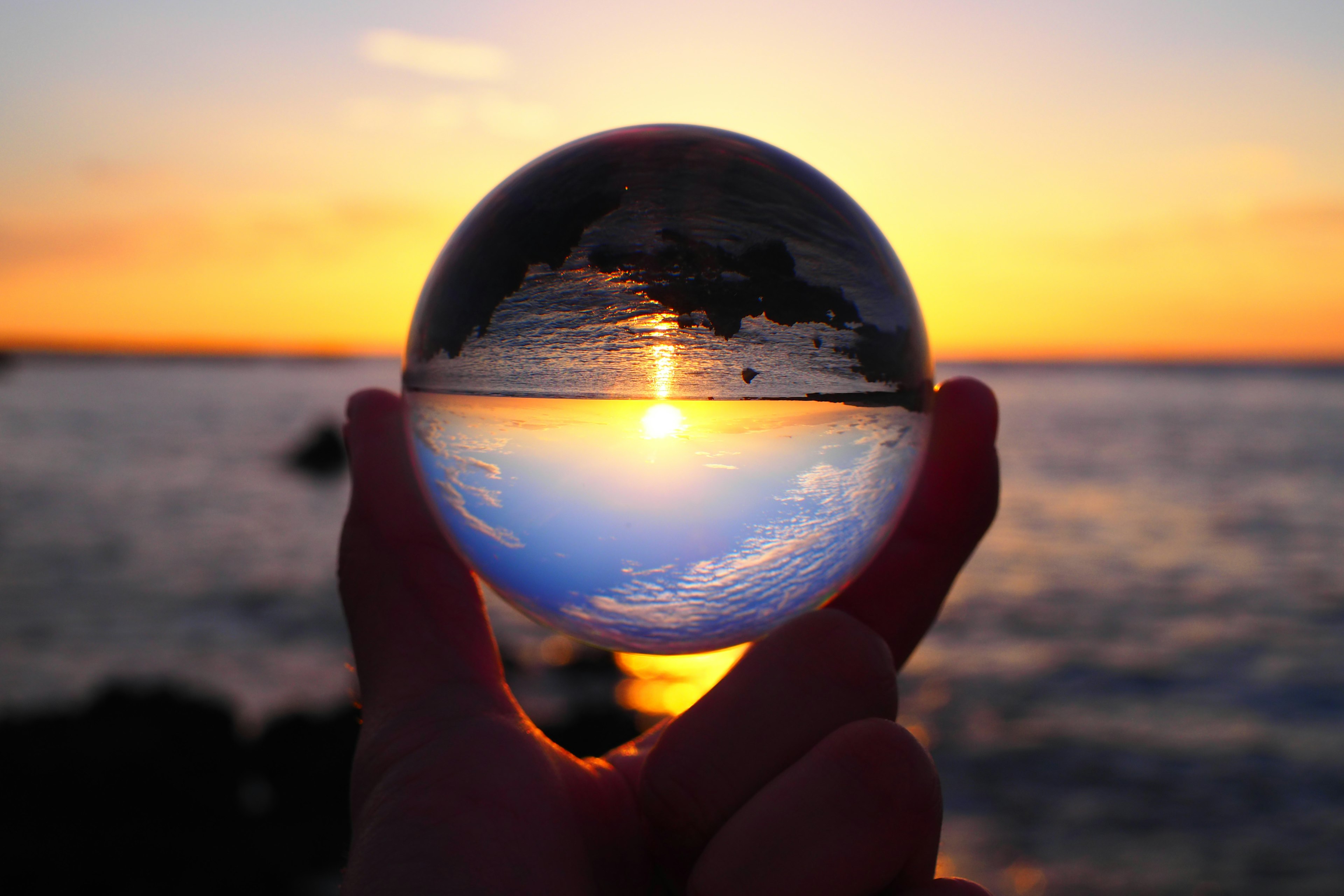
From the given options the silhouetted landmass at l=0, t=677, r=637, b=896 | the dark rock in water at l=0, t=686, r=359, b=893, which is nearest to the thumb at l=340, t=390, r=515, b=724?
the silhouetted landmass at l=0, t=677, r=637, b=896

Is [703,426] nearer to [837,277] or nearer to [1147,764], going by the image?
[837,277]

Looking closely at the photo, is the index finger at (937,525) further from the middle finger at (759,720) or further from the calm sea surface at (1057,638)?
the calm sea surface at (1057,638)

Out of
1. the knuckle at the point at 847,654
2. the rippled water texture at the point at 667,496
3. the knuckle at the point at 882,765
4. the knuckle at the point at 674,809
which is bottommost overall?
the knuckle at the point at 674,809

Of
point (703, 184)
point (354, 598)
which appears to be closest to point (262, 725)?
point (354, 598)

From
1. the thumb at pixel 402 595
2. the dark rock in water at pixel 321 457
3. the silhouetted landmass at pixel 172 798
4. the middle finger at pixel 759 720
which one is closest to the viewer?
the middle finger at pixel 759 720

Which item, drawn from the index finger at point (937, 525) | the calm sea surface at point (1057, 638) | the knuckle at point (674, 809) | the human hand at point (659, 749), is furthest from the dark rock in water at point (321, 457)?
the knuckle at point (674, 809)
